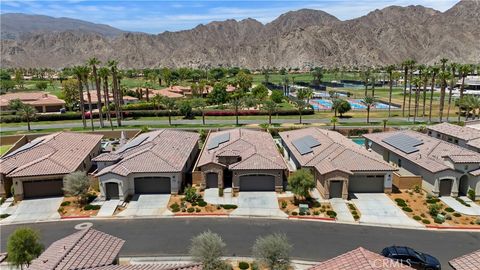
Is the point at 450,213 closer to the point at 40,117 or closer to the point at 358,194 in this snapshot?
the point at 358,194

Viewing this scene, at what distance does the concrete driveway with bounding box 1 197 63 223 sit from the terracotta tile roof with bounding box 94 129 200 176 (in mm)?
4857

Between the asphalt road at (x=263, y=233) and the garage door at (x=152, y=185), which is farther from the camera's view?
the garage door at (x=152, y=185)

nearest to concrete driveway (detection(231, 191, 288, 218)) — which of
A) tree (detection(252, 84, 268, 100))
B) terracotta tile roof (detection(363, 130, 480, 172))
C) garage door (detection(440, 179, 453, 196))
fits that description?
terracotta tile roof (detection(363, 130, 480, 172))

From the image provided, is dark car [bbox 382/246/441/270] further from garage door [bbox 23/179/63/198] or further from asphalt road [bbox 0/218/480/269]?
garage door [bbox 23/179/63/198]

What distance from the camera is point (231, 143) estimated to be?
4312cm

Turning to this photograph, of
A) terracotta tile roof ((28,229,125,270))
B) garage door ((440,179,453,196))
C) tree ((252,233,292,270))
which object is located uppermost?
terracotta tile roof ((28,229,125,270))

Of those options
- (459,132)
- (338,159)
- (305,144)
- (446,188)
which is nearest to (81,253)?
(338,159)

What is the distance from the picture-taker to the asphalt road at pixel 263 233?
2675cm

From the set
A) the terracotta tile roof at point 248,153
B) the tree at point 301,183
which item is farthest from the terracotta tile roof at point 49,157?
the tree at point 301,183

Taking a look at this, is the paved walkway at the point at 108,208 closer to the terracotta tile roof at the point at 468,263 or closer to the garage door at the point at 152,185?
the garage door at the point at 152,185

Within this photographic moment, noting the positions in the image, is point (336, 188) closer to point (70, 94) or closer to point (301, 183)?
point (301, 183)

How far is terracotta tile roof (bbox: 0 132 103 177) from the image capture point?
36.6 m

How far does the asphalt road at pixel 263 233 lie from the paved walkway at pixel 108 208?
121 cm

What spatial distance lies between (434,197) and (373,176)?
569 centimetres
